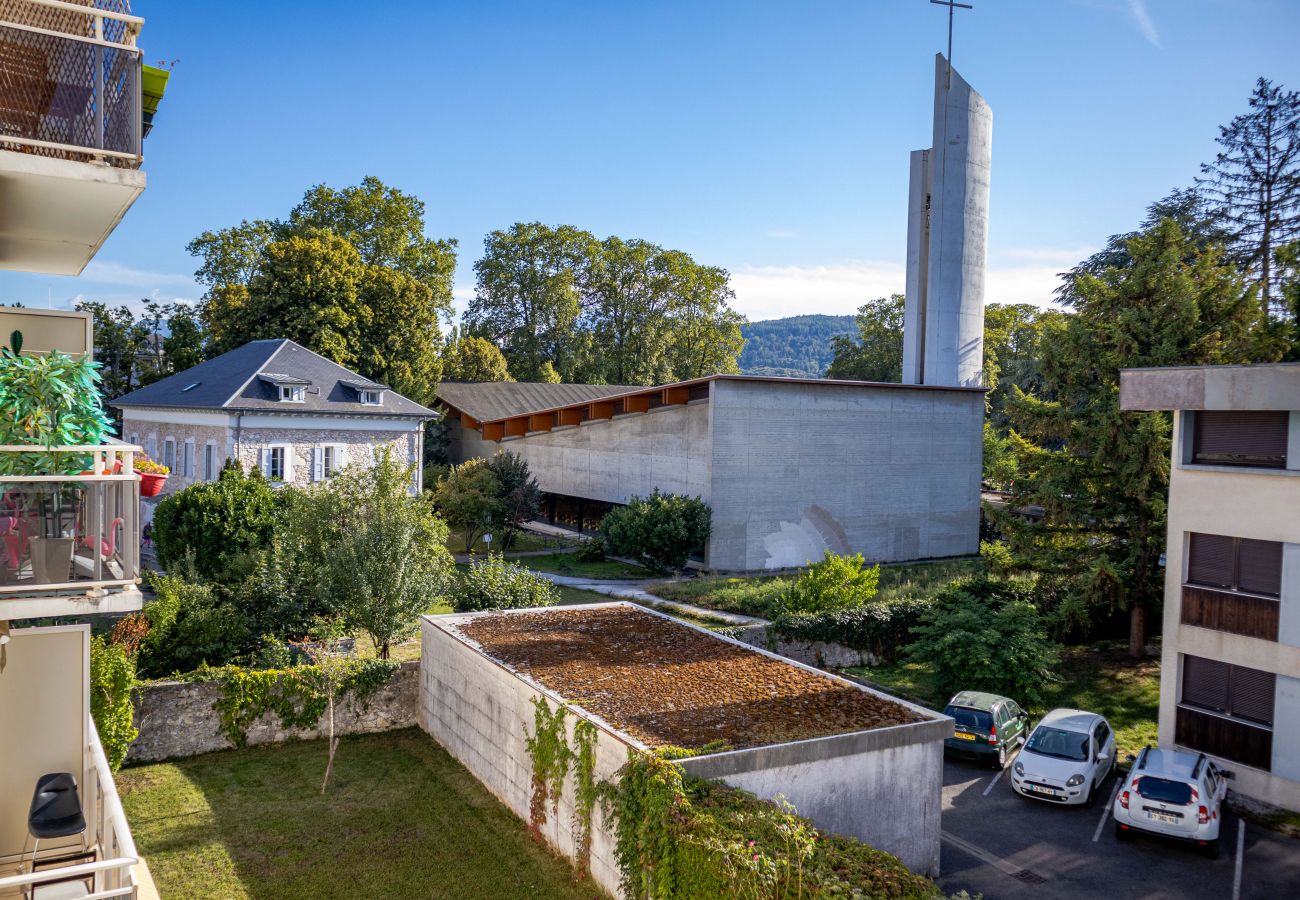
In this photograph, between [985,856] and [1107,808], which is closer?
[985,856]

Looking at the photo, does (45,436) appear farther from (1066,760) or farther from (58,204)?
(1066,760)

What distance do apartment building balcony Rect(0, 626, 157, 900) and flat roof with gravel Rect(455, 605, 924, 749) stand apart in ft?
19.6

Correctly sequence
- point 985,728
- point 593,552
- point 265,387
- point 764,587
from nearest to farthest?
point 985,728
point 764,587
point 265,387
point 593,552

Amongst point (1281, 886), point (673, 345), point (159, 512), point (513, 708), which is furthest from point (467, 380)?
point (1281, 886)

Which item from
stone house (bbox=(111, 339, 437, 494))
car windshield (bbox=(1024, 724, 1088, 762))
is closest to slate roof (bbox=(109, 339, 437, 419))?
stone house (bbox=(111, 339, 437, 494))

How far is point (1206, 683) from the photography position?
17016 mm

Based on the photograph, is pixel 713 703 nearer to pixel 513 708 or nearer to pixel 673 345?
pixel 513 708

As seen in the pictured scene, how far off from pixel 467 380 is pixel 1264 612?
5629 centimetres

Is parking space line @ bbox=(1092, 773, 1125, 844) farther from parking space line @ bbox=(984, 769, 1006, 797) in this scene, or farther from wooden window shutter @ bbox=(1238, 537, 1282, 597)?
wooden window shutter @ bbox=(1238, 537, 1282, 597)

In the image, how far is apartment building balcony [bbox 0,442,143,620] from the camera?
6.81 metres

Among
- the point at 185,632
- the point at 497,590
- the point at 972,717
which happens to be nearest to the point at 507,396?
the point at 497,590

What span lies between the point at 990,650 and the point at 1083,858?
708 centimetres

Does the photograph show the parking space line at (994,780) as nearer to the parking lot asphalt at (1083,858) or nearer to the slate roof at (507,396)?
the parking lot asphalt at (1083,858)

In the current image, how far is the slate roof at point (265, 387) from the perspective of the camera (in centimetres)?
3516
